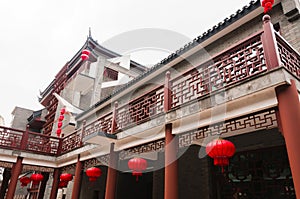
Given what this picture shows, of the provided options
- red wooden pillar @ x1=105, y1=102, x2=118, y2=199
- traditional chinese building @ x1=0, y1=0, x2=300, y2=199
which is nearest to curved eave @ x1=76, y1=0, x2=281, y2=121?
traditional chinese building @ x1=0, y1=0, x2=300, y2=199

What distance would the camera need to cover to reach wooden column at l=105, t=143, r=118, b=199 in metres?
6.40

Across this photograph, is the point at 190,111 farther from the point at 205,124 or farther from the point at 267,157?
the point at 267,157

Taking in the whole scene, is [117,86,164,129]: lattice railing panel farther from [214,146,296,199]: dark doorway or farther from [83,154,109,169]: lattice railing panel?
[214,146,296,199]: dark doorway

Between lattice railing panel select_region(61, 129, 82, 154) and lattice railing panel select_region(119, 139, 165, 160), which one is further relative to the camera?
lattice railing panel select_region(61, 129, 82, 154)

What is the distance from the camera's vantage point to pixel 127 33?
1120 cm

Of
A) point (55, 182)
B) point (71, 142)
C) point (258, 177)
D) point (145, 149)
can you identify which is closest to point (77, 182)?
point (71, 142)

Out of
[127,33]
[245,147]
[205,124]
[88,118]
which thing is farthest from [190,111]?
[88,118]

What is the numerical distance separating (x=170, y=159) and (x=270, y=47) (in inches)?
110

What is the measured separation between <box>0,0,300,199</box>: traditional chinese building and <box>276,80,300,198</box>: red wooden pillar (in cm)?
1

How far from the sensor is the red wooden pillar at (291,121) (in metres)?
3.00

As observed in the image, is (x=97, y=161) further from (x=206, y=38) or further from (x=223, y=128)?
(x=206, y=38)

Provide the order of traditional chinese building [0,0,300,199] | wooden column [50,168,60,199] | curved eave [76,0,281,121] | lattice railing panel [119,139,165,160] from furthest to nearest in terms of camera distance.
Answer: wooden column [50,168,60,199] → curved eave [76,0,281,121] → lattice railing panel [119,139,165,160] → traditional chinese building [0,0,300,199]

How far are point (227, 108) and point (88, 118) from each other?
10.9m

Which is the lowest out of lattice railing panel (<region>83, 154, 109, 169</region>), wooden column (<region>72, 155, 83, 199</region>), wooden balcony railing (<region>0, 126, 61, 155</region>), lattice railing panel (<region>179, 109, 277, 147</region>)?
wooden column (<region>72, 155, 83, 199</region>)
